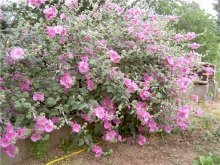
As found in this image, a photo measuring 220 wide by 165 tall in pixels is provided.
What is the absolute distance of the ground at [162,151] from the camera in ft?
8.60

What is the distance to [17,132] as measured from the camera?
2.23 m

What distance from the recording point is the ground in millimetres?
2621

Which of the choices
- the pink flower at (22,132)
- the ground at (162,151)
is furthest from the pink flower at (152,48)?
the pink flower at (22,132)

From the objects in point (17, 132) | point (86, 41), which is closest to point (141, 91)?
point (86, 41)

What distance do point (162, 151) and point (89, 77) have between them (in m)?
0.92

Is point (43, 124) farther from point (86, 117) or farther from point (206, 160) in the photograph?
point (206, 160)

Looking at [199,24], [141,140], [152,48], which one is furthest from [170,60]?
[199,24]

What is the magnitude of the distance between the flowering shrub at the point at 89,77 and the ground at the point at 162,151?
99 mm

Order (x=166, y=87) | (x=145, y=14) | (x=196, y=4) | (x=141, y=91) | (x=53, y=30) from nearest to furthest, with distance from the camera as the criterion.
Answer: (x=53, y=30), (x=141, y=91), (x=166, y=87), (x=145, y=14), (x=196, y=4)

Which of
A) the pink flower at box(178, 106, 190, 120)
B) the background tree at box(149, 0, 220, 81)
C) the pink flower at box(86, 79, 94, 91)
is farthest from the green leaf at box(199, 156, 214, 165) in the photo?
the background tree at box(149, 0, 220, 81)

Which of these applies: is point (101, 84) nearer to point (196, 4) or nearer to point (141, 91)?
point (141, 91)

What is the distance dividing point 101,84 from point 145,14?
930 millimetres

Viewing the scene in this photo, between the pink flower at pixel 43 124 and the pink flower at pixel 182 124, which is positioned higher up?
the pink flower at pixel 43 124

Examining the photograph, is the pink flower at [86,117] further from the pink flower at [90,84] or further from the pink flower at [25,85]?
the pink flower at [25,85]
